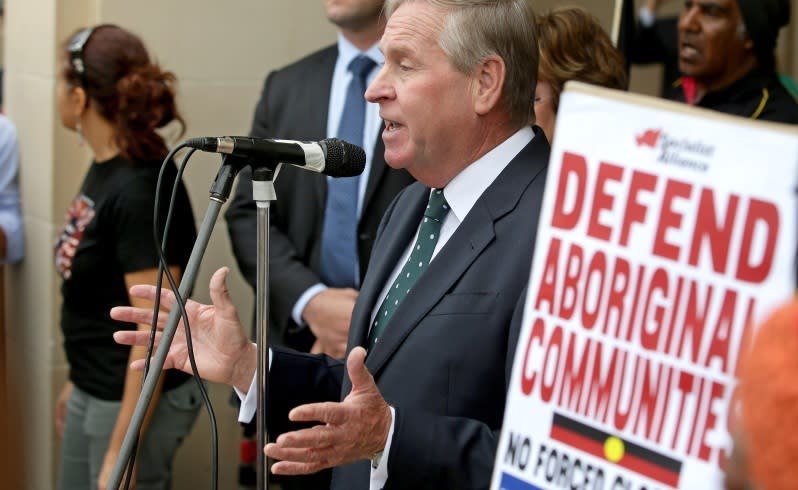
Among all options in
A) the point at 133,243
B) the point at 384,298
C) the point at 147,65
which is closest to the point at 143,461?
the point at 133,243

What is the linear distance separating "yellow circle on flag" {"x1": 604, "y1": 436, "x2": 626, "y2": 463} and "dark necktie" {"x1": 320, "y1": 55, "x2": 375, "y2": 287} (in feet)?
6.44

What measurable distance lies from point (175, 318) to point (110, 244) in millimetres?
1512

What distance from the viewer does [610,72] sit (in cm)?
310

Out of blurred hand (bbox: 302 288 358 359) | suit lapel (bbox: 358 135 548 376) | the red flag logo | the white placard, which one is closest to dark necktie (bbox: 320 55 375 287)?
blurred hand (bbox: 302 288 358 359)

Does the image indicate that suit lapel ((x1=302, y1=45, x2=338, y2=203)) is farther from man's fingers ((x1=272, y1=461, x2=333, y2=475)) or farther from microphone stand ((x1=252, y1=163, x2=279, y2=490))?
man's fingers ((x1=272, y1=461, x2=333, y2=475))

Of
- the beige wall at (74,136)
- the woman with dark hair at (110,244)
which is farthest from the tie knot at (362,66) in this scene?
the beige wall at (74,136)

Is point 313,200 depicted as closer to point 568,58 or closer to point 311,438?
point 568,58

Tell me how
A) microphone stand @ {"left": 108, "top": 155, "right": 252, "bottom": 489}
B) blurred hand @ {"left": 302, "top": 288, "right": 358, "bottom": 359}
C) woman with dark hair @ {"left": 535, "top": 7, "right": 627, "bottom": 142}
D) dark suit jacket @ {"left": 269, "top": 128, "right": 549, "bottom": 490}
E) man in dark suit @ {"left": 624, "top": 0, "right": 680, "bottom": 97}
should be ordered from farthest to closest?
man in dark suit @ {"left": 624, "top": 0, "right": 680, "bottom": 97}
blurred hand @ {"left": 302, "top": 288, "right": 358, "bottom": 359}
woman with dark hair @ {"left": 535, "top": 7, "right": 627, "bottom": 142}
dark suit jacket @ {"left": 269, "top": 128, "right": 549, "bottom": 490}
microphone stand @ {"left": 108, "top": 155, "right": 252, "bottom": 489}

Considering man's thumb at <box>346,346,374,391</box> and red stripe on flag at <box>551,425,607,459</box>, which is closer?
red stripe on flag at <box>551,425,607,459</box>

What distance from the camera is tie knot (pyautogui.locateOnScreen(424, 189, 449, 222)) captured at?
2318 millimetres

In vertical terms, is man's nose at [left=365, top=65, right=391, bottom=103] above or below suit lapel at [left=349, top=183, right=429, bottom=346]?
above

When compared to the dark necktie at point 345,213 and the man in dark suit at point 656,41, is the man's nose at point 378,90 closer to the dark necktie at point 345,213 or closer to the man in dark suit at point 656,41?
the dark necktie at point 345,213

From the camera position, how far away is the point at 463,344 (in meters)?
2.09

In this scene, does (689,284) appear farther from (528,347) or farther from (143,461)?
(143,461)
